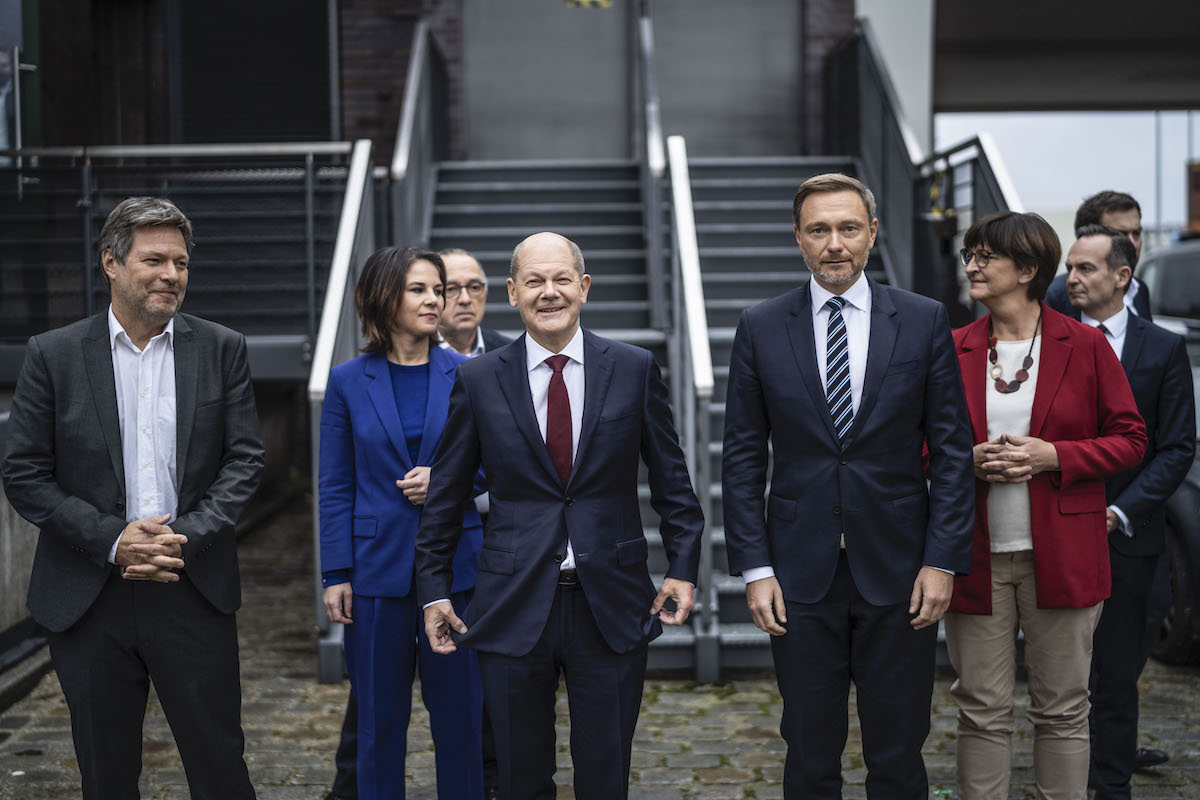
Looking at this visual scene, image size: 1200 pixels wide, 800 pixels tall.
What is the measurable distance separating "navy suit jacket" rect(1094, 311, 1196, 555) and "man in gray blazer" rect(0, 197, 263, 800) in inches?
104

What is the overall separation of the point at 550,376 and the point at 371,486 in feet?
2.82

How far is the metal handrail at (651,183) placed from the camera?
803 cm

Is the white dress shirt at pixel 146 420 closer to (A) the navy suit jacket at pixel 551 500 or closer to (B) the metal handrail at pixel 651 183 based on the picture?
(A) the navy suit jacket at pixel 551 500

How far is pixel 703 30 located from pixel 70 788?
8.97 m

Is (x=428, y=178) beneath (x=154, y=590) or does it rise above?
above

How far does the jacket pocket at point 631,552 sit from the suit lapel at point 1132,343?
1.86 metres

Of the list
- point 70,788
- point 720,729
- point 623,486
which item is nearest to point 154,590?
point 623,486

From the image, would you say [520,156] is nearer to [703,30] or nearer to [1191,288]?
[703,30]

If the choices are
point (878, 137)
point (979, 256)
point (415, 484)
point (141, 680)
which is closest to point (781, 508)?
point (979, 256)

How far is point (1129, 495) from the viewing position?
3.90m

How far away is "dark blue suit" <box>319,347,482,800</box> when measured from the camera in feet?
11.9

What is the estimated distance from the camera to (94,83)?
37.0 feet

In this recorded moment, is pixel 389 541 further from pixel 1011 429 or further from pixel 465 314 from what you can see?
pixel 1011 429

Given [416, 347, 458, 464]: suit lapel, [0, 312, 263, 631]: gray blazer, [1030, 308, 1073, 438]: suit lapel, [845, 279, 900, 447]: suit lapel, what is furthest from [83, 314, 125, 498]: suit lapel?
[1030, 308, 1073, 438]: suit lapel
